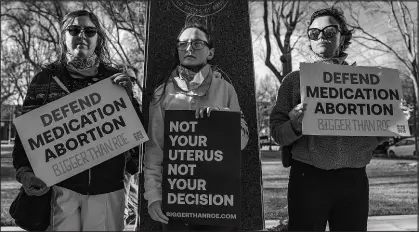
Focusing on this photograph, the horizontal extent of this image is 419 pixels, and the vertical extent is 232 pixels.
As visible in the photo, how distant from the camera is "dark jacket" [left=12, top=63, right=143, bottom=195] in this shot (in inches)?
99.9

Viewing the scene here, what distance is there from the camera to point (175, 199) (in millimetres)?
2676

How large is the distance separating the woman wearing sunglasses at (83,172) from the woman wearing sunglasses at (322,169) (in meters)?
1.11

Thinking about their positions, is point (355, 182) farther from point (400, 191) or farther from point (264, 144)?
point (264, 144)

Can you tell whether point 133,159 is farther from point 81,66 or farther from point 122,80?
point 81,66

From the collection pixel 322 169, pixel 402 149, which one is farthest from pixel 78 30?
pixel 402 149

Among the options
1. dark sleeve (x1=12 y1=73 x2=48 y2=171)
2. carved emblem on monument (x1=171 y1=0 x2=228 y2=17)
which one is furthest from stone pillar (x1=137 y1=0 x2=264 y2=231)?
dark sleeve (x1=12 y1=73 x2=48 y2=171)

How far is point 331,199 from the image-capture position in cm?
277

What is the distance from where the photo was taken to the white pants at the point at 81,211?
249cm

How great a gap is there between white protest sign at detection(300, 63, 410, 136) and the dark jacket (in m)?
1.33

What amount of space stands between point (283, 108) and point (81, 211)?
1.56 metres

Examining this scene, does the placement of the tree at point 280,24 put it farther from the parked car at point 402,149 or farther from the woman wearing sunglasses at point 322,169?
the parked car at point 402,149

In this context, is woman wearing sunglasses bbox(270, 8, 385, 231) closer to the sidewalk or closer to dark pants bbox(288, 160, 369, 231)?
dark pants bbox(288, 160, 369, 231)

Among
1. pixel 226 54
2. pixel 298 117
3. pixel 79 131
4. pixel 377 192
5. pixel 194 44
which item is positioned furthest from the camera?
pixel 377 192

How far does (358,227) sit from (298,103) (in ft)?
3.13
